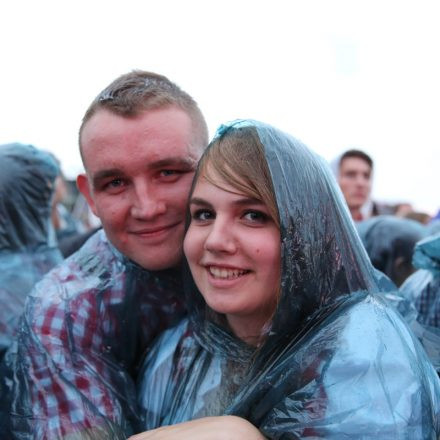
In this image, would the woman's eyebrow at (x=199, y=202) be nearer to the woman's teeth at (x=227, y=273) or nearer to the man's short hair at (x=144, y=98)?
the woman's teeth at (x=227, y=273)

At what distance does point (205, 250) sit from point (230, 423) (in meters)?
0.45

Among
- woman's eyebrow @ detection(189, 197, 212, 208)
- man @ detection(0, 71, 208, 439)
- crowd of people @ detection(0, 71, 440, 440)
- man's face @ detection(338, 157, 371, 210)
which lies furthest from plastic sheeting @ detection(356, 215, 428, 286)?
woman's eyebrow @ detection(189, 197, 212, 208)

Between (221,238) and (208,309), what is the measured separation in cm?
33

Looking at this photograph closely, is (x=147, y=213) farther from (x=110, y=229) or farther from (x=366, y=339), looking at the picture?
(x=366, y=339)

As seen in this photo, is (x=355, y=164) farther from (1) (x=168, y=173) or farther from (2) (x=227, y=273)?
(2) (x=227, y=273)

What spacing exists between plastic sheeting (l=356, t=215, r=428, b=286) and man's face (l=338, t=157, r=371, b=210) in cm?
98

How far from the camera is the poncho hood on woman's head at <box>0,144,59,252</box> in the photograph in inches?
103

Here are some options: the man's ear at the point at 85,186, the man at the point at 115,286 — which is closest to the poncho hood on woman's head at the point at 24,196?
the man's ear at the point at 85,186

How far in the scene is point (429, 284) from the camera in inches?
87.7

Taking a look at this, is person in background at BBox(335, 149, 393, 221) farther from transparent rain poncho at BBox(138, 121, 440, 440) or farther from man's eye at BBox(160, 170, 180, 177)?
transparent rain poncho at BBox(138, 121, 440, 440)

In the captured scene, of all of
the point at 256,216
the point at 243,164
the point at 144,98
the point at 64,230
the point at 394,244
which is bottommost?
the point at 64,230

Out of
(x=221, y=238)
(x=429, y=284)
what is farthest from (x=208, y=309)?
(x=429, y=284)

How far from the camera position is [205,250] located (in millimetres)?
1486

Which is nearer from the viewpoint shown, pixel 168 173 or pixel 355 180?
pixel 168 173
